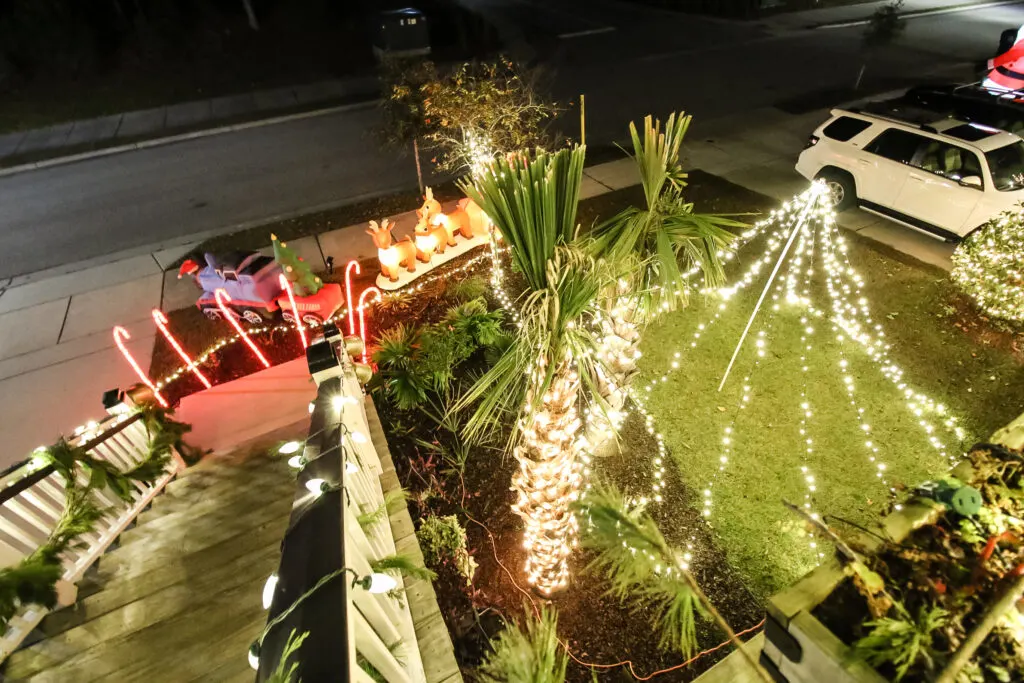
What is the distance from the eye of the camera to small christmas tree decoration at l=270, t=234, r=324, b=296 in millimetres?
6262

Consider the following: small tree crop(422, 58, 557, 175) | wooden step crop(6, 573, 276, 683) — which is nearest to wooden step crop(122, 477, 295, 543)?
wooden step crop(6, 573, 276, 683)

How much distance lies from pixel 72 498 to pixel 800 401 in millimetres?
6510

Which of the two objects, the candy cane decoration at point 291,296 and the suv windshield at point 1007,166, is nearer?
the candy cane decoration at point 291,296

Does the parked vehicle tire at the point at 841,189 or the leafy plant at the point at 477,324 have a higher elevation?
the parked vehicle tire at the point at 841,189

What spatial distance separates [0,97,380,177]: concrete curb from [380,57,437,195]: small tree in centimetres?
697

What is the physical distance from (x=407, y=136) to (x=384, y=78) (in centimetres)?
102

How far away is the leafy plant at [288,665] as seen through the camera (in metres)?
1.65

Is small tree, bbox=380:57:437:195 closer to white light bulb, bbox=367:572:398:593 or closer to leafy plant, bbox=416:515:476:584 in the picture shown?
leafy plant, bbox=416:515:476:584

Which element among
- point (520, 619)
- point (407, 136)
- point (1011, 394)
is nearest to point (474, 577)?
point (520, 619)

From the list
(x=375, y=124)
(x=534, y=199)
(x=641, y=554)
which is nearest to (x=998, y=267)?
(x=534, y=199)

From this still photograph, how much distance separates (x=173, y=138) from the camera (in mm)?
13438

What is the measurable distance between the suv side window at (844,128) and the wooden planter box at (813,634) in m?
7.53

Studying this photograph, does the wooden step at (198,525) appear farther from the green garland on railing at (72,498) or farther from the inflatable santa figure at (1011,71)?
the inflatable santa figure at (1011,71)

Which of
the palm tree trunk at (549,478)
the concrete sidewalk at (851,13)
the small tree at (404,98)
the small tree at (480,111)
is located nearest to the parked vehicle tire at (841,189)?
the small tree at (480,111)
